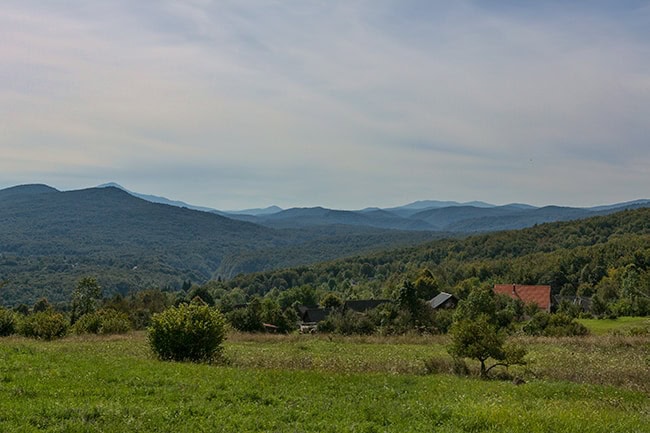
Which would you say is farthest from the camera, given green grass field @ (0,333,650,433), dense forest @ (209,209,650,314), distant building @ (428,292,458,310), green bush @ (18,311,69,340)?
dense forest @ (209,209,650,314)

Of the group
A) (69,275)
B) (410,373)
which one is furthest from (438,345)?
(69,275)

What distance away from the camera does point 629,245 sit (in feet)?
334

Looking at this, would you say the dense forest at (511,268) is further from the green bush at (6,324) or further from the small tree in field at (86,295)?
the green bush at (6,324)

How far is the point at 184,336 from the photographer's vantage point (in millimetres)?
17750

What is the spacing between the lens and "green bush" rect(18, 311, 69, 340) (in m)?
28.4

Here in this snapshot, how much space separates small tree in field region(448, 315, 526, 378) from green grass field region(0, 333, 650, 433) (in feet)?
2.69

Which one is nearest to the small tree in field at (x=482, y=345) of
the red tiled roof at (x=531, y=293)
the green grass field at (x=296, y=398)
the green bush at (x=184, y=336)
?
the green grass field at (x=296, y=398)

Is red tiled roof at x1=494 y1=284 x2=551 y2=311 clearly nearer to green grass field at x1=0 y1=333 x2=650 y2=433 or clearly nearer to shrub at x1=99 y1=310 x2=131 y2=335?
shrub at x1=99 y1=310 x2=131 y2=335

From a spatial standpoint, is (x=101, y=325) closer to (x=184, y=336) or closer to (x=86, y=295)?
(x=184, y=336)

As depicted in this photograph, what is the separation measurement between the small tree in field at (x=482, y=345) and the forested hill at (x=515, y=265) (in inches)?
2316

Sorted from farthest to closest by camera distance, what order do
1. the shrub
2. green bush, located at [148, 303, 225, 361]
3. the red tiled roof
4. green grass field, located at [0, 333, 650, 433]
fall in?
1. the red tiled roof
2. the shrub
3. green bush, located at [148, 303, 225, 361]
4. green grass field, located at [0, 333, 650, 433]

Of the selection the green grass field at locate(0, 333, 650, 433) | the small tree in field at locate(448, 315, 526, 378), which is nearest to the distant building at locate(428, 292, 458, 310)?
the green grass field at locate(0, 333, 650, 433)

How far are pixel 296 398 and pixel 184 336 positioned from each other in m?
7.36

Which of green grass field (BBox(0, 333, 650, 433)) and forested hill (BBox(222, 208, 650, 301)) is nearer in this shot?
green grass field (BBox(0, 333, 650, 433))
